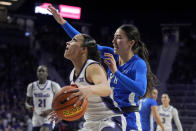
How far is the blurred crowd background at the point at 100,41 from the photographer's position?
63.8 feet

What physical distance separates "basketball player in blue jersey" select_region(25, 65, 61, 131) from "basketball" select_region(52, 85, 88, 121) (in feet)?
13.8

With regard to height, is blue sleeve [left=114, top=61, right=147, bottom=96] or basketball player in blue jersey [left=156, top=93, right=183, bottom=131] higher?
blue sleeve [left=114, top=61, right=147, bottom=96]

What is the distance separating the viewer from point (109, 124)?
10.3 ft

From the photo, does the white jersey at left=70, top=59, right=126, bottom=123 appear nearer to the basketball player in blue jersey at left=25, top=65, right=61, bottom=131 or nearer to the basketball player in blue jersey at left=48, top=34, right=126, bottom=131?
the basketball player in blue jersey at left=48, top=34, right=126, bottom=131

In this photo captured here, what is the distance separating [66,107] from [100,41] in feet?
62.2

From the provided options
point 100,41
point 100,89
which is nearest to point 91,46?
point 100,89

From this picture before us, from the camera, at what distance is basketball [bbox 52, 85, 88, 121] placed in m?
2.91

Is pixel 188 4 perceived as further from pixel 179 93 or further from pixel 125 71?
pixel 125 71

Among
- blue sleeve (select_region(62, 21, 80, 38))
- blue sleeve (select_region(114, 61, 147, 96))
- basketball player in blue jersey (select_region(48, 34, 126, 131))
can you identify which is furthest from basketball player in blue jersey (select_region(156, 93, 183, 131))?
basketball player in blue jersey (select_region(48, 34, 126, 131))

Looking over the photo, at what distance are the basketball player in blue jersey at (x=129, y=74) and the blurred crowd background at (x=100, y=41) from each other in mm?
14298

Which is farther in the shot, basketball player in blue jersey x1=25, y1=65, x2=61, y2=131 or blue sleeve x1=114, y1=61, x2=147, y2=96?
basketball player in blue jersey x1=25, y1=65, x2=61, y2=131

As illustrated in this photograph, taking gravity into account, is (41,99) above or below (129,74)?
below

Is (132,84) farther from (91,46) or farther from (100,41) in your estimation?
(100,41)

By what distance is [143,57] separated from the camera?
381 cm
